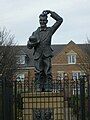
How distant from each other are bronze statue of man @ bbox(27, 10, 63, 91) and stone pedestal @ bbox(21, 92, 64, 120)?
403 mm

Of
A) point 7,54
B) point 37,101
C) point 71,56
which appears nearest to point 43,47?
point 37,101

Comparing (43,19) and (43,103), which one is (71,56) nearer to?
(43,19)

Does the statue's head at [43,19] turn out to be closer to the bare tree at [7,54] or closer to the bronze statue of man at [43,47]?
the bronze statue of man at [43,47]

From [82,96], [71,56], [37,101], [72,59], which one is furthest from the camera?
[72,59]

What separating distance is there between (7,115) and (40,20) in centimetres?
303

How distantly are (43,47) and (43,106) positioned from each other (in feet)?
5.79

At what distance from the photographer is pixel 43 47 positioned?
13.8 meters

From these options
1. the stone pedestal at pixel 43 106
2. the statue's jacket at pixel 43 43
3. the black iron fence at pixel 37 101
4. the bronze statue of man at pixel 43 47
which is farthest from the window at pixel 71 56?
the stone pedestal at pixel 43 106

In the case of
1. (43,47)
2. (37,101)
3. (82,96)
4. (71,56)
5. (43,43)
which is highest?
(71,56)

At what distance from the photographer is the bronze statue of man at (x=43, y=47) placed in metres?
13.6

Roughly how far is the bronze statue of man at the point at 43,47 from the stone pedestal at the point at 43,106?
0.40 meters

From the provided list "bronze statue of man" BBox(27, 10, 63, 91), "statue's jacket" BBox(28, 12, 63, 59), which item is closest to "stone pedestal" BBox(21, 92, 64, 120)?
"bronze statue of man" BBox(27, 10, 63, 91)

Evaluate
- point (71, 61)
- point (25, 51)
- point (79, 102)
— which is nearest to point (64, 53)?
point (71, 61)

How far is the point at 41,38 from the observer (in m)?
13.8
